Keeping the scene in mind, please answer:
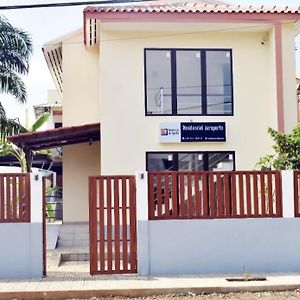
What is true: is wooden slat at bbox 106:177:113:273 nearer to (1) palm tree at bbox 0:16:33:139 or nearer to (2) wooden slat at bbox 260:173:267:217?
(2) wooden slat at bbox 260:173:267:217

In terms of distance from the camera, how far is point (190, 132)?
1467 centimetres

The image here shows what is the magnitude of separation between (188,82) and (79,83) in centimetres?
418

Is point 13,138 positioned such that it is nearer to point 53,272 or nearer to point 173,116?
point 173,116

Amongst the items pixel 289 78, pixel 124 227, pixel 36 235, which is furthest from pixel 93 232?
pixel 289 78

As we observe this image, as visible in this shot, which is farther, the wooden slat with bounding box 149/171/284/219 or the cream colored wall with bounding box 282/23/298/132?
the cream colored wall with bounding box 282/23/298/132

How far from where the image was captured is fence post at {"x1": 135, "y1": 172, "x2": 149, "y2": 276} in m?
9.91

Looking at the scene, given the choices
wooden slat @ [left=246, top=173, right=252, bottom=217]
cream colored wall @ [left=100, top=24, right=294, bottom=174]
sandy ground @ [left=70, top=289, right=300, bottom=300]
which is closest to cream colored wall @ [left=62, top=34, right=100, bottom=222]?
cream colored wall @ [left=100, top=24, right=294, bottom=174]

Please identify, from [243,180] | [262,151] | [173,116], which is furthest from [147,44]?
[243,180]

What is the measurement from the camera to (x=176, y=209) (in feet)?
33.3

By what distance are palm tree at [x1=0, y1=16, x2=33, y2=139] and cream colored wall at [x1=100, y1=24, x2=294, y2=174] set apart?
3910 mm

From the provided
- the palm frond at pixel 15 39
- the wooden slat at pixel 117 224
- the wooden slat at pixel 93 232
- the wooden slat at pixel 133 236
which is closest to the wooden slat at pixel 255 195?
the wooden slat at pixel 133 236

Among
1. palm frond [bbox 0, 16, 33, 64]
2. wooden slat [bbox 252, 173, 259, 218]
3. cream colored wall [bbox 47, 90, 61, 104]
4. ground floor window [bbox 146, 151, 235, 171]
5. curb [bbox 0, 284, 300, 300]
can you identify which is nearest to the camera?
curb [bbox 0, 284, 300, 300]

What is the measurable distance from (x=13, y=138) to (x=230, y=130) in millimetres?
6131

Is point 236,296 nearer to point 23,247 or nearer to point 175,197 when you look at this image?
point 175,197
